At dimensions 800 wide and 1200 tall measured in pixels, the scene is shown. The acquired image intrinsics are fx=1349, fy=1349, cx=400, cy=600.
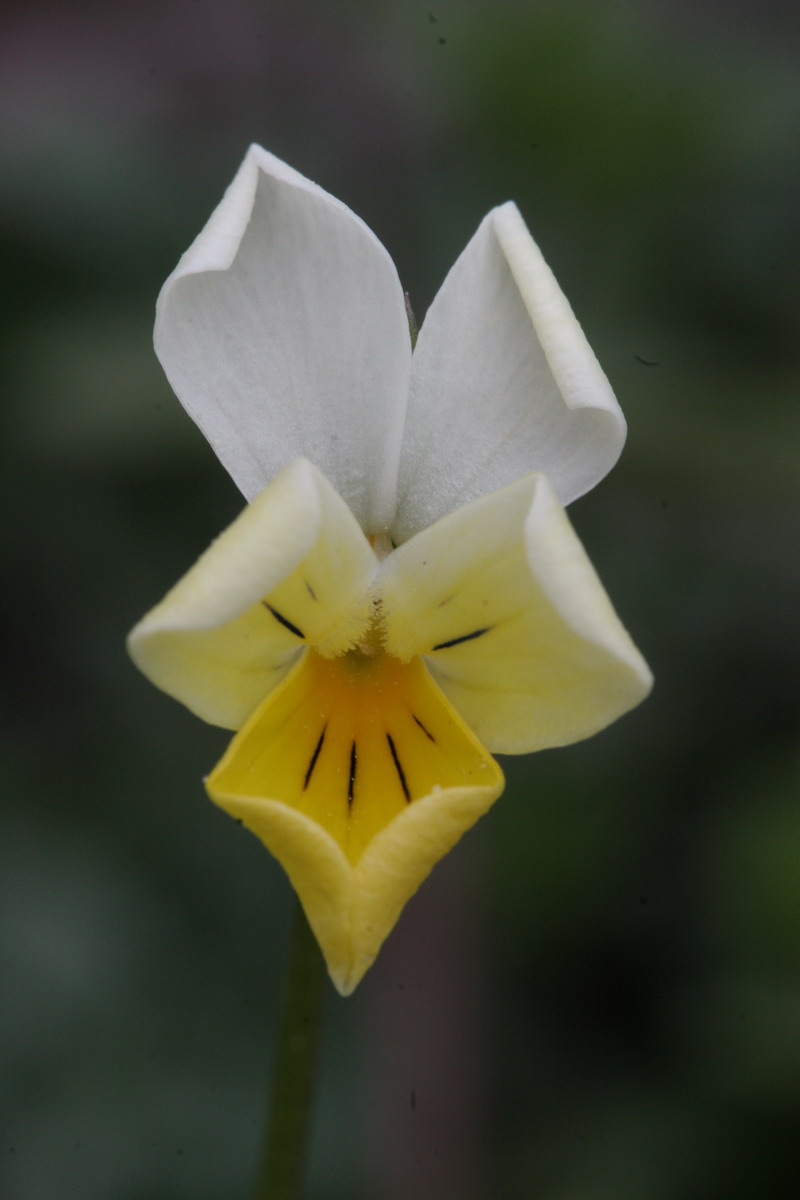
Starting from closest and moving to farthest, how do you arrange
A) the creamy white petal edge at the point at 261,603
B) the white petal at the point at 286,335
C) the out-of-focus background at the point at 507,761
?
the creamy white petal edge at the point at 261,603, the white petal at the point at 286,335, the out-of-focus background at the point at 507,761

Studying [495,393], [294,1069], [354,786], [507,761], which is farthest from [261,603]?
[507,761]

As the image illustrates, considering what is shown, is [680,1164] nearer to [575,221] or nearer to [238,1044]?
[238,1044]

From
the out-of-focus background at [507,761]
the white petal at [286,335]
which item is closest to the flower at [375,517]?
the white petal at [286,335]

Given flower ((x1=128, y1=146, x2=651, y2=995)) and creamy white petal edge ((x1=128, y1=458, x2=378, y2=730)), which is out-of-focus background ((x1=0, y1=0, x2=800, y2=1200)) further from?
creamy white petal edge ((x1=128, y1=458, x2=378, y2=730))

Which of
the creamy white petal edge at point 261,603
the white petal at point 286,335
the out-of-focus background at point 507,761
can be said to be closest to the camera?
the creamy white petal edge at point 261,603

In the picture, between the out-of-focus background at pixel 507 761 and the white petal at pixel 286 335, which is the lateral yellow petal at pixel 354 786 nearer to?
the white petal at pixel 286 335

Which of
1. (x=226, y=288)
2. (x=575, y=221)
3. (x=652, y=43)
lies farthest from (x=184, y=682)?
(x=652, y=43)

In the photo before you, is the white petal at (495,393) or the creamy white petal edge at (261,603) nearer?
the creamy white petal edge at (261,603)
